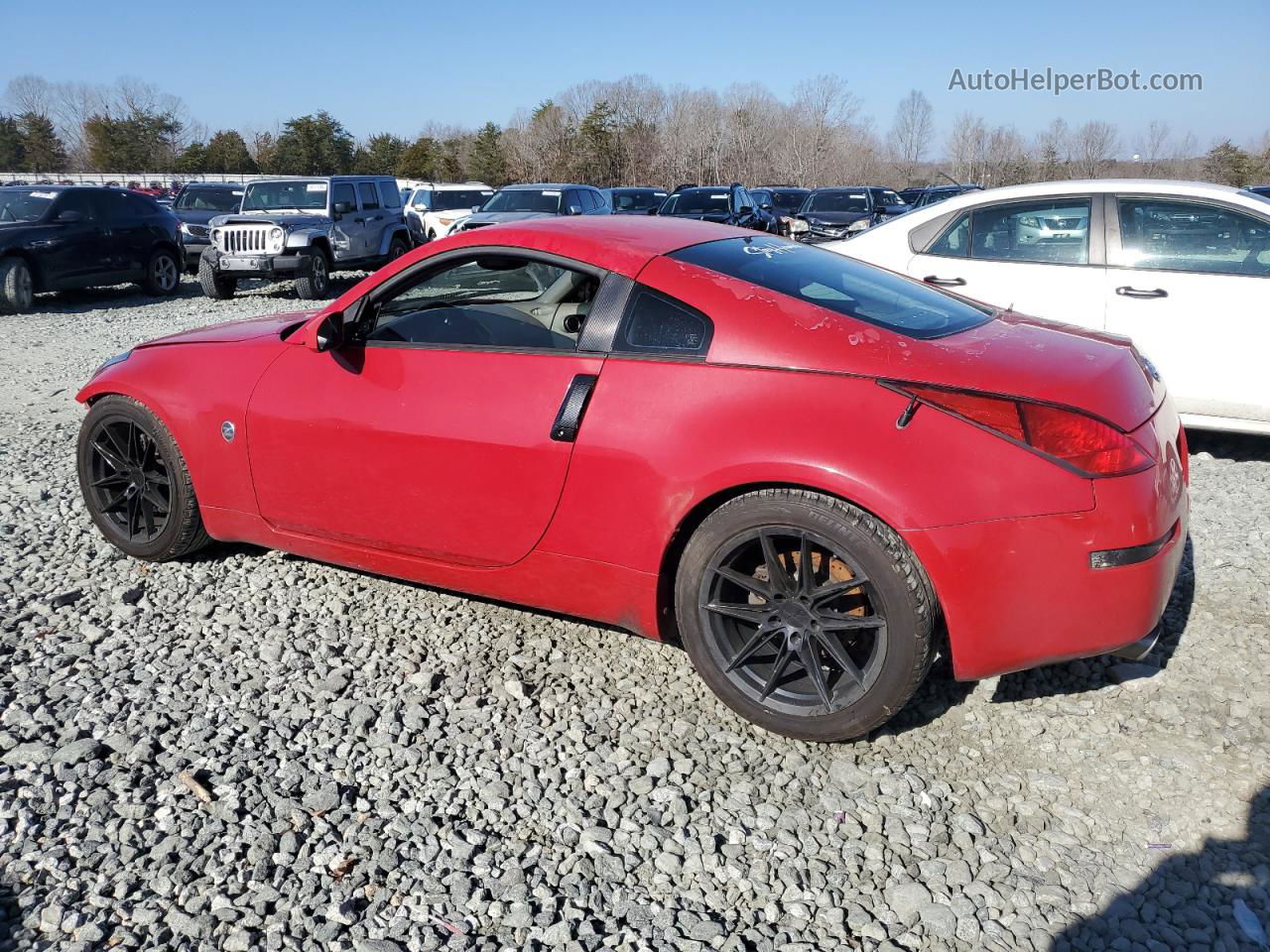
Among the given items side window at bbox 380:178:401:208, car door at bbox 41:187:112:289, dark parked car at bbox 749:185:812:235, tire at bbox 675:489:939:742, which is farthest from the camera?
dark parked car at bbox 749:185:812:235

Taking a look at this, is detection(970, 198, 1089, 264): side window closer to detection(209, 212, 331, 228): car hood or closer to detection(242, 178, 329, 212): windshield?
detection(209, 212, 331, 228): car hood

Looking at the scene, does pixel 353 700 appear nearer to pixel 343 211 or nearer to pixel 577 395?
pixel 577 395

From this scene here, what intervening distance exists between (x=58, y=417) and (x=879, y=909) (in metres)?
7.33

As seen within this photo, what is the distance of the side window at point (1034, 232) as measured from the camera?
239 inches

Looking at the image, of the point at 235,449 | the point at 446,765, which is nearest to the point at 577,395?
the point at 446,765

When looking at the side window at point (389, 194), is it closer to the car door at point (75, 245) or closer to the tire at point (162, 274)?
the tire at point (162, 274)

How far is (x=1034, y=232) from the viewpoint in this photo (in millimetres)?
6199

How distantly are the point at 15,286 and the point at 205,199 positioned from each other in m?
6.84

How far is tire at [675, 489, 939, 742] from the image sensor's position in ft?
9.29

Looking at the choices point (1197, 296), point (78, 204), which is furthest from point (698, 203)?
point (1197, 296)

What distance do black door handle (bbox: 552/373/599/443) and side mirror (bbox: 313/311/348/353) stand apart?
1010 mm

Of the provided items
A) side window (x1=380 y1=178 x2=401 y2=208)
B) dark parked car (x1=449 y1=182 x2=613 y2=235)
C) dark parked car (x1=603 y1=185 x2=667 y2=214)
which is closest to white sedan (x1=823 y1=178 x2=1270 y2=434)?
dark parked car (x1=449 y1=182 x2=613 y2=235)

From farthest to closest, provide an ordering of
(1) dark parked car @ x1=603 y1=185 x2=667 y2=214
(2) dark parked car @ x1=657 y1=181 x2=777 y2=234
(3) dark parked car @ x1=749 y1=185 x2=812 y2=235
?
(3) dark parked car @ x1=749 y1=185 x2=812 y2=235, (1) dark parked car @ x1=603 y1=185 x2=667 y2=214, (2) dark parked car @ x1=657 y1=181 x2=777 y2=234

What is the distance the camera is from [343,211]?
16.7 meters
